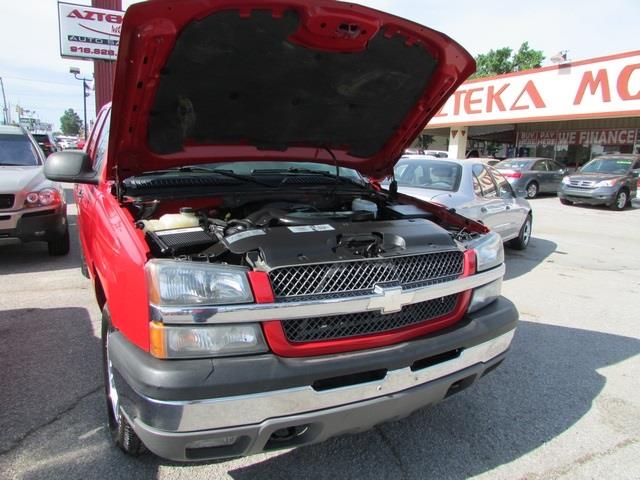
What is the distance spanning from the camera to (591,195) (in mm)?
14500

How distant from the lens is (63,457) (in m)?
2.38

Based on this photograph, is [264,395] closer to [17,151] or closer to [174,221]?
[174,221]

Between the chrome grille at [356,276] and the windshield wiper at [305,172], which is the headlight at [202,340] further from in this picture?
the windshield wiper at [305,172]

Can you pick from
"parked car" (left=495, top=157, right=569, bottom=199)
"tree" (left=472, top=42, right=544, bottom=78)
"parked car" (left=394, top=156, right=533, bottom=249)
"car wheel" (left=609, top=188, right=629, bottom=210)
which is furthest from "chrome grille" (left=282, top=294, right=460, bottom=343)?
"tree" (left=472, top=42, right=544, bottom=78)

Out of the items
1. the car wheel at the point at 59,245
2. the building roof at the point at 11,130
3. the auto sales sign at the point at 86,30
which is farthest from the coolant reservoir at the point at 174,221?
the auto sales sign at the point at 86,30

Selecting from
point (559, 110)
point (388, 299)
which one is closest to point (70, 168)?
point (388, 299)

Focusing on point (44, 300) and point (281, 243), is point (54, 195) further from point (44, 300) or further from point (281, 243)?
point (281, 243)

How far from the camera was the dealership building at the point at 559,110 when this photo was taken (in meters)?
18.4

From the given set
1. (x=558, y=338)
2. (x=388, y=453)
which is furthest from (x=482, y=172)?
(x=388, y=453)

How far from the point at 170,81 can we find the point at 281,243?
1186mm

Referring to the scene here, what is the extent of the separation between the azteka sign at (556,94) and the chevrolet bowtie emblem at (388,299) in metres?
15.3

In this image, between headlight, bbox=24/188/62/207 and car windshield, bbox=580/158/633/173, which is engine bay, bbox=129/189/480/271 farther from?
car windshield, bbox=580/158/633/173

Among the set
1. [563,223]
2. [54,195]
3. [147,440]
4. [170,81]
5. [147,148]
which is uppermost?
[170,81]

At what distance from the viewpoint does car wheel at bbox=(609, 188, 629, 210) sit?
1459cm
